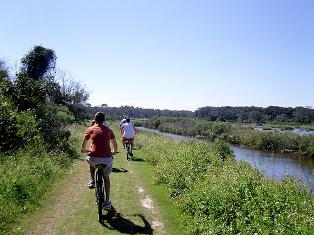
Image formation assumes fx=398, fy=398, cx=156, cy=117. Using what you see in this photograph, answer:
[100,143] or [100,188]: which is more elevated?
[100,143]

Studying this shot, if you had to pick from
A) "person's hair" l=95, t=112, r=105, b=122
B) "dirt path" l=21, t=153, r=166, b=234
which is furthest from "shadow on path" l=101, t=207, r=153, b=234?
"person's hair" l=95, t=112, r=105, b=122

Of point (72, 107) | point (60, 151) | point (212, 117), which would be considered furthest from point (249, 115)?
point (60, 151)

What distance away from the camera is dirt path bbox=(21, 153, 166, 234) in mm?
9283

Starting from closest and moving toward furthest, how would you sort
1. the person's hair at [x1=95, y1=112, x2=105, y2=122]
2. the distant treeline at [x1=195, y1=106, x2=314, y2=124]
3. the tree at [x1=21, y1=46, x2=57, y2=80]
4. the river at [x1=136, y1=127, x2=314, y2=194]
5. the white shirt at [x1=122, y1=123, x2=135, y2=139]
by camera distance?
the person's hair at [x1=95, y1=112, x2=105, y2=122] < the river at [x1=136, y1=127, x2=314, y2=194] < the white shirt at [x1=122, y1=123, x2=135, y2=139] < the tree at [x1=21, y1=46, x2=57, y2=80] < the distant treeline at [x1=195, y1=106, x2=314, y2=124]

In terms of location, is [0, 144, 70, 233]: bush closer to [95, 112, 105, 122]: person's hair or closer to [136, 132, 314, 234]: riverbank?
[95, 112, 105, 122]: person's hair

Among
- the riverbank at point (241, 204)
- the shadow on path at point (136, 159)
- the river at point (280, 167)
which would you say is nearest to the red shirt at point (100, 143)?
the riverbank at point (241, 204)

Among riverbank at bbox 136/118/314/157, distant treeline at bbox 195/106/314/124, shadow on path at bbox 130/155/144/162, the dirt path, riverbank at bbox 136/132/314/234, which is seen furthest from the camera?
distant treeline at bbox 195/106/314/124

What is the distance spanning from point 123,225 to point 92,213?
1.24m

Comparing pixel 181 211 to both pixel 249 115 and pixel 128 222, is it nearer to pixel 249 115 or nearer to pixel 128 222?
pixel 128 222

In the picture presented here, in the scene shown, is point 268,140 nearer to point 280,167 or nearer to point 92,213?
point 280,167

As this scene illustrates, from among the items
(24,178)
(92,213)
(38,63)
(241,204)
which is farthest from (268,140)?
(92,213)

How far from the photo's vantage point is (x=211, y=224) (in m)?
9.12

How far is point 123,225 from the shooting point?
9656mm

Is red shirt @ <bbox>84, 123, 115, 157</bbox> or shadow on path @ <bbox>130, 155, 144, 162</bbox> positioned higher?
red shirt @ <bbox>84, 123, 115, 157</bbox>
